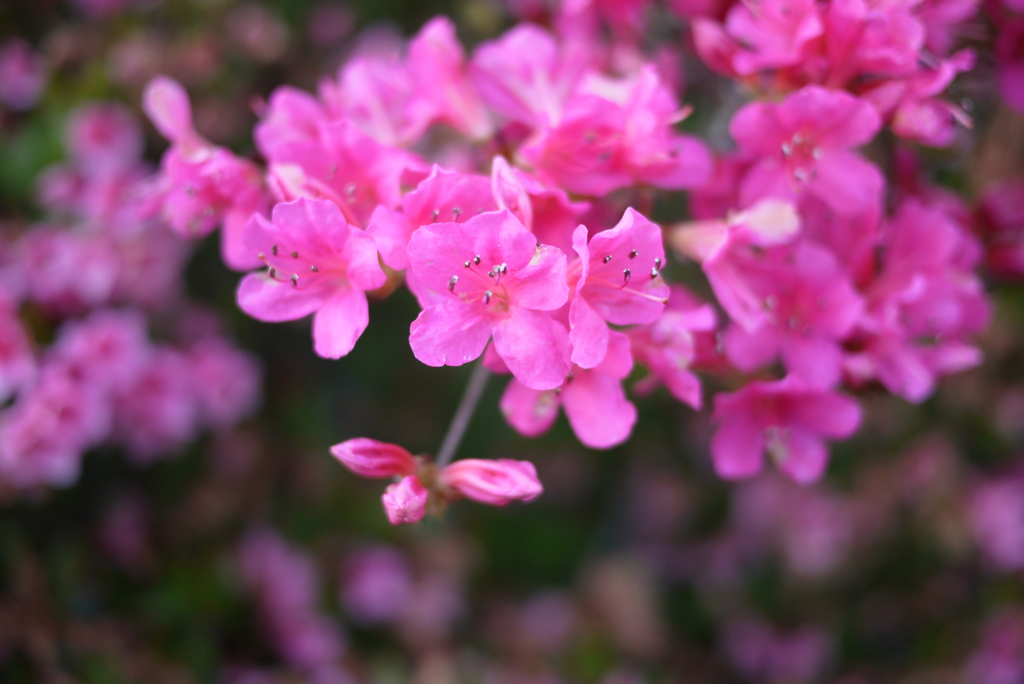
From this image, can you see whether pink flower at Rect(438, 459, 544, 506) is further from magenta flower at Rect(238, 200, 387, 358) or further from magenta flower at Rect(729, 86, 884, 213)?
magenta flower at Rect(729, 86, 884, 213)

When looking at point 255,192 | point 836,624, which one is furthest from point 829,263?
point 836,624

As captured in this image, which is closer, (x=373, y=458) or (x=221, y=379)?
(x=373, y=458)

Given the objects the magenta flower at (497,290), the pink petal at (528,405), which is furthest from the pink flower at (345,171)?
the pink petal at (528,405)

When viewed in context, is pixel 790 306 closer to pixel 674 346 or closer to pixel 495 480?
pixel 674 346

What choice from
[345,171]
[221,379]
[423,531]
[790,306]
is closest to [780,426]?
[790,306]

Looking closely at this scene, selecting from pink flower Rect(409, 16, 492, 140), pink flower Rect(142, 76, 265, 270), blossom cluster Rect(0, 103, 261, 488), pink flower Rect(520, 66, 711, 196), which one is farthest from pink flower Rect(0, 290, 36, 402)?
pink flower Rect(520, 66, 711, 196)

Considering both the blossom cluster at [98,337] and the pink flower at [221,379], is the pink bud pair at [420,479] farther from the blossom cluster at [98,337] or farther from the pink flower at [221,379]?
the pink flower at [221,379]
